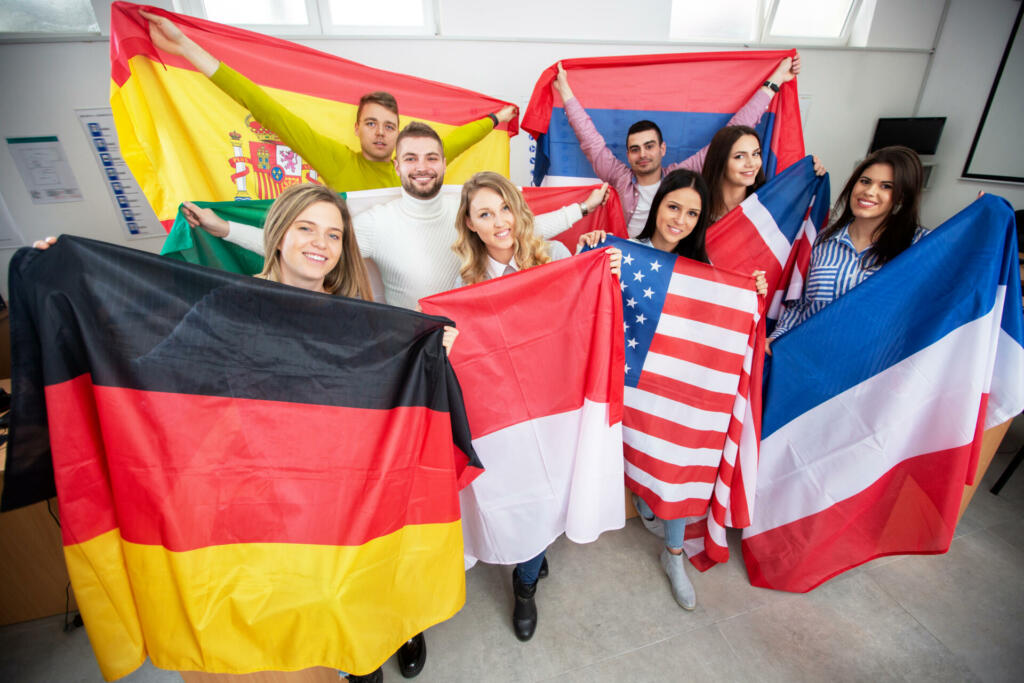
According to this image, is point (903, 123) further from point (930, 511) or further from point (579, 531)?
point (579, 531)

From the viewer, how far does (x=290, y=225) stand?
4.06 ft

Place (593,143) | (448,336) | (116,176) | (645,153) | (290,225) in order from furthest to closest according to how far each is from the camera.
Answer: (116,176) → (593,143) → (645,153) → (290,225) → (448,336)

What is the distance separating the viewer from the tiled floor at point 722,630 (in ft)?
4.89

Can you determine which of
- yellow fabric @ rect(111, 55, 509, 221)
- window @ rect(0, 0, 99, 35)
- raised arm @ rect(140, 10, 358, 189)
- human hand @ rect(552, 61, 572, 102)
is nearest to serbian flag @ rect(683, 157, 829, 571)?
human hand @ rect(552, 61, 572, 102)

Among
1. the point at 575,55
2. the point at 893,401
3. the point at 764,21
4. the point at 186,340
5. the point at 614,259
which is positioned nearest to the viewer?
the point at 186,340

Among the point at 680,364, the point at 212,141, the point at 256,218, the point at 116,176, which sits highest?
the point at 212,141

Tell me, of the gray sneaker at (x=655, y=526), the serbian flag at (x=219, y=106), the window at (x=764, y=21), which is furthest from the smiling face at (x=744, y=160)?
the window at (x=764, y=21)

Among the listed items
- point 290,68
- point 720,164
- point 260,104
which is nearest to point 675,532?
point 720,164

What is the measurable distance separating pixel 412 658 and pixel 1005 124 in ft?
19.6

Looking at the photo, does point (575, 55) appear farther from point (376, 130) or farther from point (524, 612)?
point (524, 612)

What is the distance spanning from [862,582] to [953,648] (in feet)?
0.97

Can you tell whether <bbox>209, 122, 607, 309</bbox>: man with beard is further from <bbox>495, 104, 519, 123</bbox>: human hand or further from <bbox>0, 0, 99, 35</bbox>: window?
<bbox>0, 0, 99, 35</bbox>: window

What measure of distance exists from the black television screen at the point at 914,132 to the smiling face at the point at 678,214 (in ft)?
13.0

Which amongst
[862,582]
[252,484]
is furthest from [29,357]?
[862,582]
